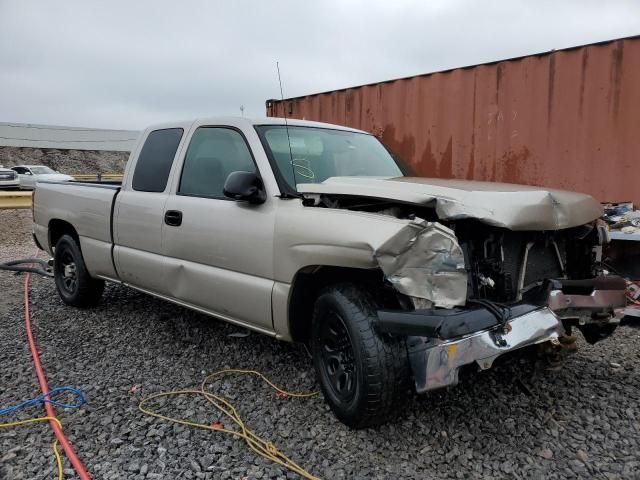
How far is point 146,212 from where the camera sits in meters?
3.97

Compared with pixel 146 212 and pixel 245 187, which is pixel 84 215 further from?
pixel 245 187

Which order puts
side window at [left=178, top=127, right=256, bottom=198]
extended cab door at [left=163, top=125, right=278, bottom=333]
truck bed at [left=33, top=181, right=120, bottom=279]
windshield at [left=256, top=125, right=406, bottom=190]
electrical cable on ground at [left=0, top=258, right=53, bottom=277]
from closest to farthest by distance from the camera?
extended cab door at [left=163, top=125, right=278, bottom=333]
windshield at [left=256, top=125, right=406, bottom=190]
side window at [left=178, top=127, right=256, bottom=198]
truck bed at [left=33, top=181, right=120, bottom=279]
electrical cable on ground at [left=0, top=258, right=53, bottom=277]

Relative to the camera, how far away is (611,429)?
9.00 ft

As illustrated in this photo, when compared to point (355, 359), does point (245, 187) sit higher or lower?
higher

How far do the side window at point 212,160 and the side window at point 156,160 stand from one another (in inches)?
8.9

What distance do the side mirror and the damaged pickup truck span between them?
10 millimetres

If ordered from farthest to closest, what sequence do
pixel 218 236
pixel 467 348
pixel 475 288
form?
1. pixel 218 236
2. pixel 475 288
3. pixel 467 348

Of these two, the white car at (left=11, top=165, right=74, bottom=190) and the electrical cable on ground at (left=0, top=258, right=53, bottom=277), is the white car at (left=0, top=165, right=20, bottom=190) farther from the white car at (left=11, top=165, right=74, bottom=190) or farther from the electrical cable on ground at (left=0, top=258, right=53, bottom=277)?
the electrical cable on ground at (left=0, top=258, right=53, bottom=277)

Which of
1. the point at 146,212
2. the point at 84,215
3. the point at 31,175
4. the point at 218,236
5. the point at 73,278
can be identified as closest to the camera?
the point at 218,236

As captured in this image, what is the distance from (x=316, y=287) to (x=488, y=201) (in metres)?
1.12

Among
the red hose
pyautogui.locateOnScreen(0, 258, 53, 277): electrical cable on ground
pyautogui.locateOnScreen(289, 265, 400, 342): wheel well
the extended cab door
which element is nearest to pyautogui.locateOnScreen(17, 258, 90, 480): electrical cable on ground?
the red hose

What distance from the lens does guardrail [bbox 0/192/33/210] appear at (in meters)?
11.7

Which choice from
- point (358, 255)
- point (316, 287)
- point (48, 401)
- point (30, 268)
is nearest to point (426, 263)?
point (358, 255)

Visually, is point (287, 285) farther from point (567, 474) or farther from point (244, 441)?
point (567, 474)
